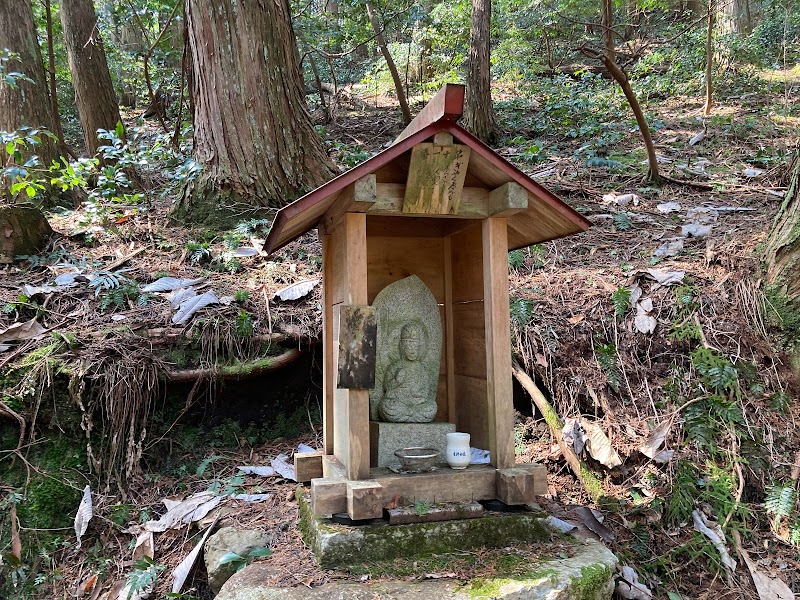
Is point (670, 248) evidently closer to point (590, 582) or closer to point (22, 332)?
point (590, 582)

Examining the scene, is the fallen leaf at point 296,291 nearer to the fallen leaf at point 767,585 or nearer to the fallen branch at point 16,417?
the fallen branch at point 16,417

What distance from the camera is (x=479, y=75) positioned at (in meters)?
10.4

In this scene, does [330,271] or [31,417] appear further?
[31,417]

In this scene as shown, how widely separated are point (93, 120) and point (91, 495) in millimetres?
6929

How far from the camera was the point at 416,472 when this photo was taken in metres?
3.31

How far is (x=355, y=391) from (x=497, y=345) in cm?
90

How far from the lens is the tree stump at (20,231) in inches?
221

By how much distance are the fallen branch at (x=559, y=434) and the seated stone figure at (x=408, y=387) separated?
1156mm

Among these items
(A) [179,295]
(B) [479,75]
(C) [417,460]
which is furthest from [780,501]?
(B) [479,75]

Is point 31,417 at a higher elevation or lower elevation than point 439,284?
lower

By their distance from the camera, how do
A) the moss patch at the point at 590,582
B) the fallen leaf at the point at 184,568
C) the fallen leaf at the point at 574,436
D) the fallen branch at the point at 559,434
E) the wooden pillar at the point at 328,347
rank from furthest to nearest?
the fallen leaf at the point at 574,436 → the fallen branch at the point at 559,434 → the wooden pillar at the point at 328,347 → the fallen leaf at the point at 184,568 → the moss patch at the point at 590,582

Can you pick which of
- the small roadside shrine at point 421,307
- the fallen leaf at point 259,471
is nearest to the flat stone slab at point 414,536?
the small roadside shrine at point 421,307

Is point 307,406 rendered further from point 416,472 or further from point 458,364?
point 416,472

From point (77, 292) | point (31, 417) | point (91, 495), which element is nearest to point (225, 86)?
point (77, 292)
